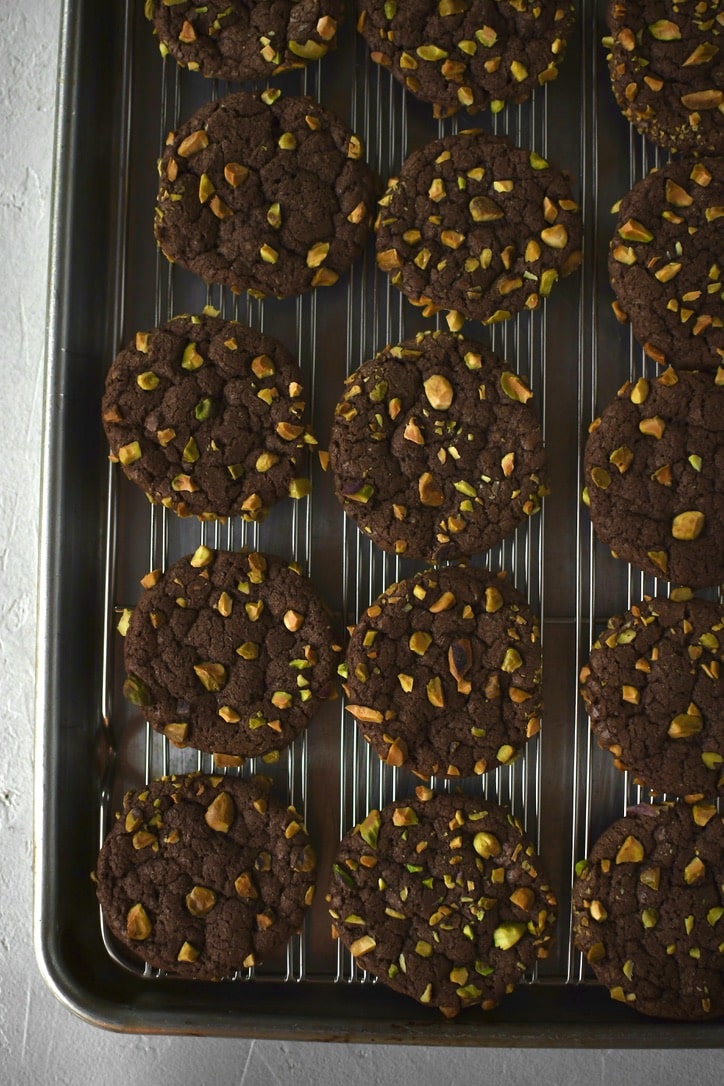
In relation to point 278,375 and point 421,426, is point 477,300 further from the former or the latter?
point 278,375

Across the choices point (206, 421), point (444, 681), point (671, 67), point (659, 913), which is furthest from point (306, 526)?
point (671, 67)

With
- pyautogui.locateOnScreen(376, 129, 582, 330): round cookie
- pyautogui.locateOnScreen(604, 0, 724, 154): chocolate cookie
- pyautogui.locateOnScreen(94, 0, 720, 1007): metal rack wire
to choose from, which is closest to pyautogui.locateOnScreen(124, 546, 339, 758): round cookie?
pyautogui.locateOnScreen(94, 0, 720, 1007): metal rack wire

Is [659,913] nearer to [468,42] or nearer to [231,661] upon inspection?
[231,661]

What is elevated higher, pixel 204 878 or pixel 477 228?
pixel 477 228

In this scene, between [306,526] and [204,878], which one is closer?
[204,878]

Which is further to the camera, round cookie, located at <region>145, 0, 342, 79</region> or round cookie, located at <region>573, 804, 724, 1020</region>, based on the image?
round cookie, located at <region>145, 0, 342, 79</region>

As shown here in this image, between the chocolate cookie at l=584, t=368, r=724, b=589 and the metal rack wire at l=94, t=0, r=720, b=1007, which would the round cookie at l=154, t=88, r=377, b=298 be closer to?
the metal rack wire at l=94, t=0, r=720, b=1007

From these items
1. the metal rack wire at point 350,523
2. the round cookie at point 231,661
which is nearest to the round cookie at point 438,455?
the metal rack wire at point 350,523
